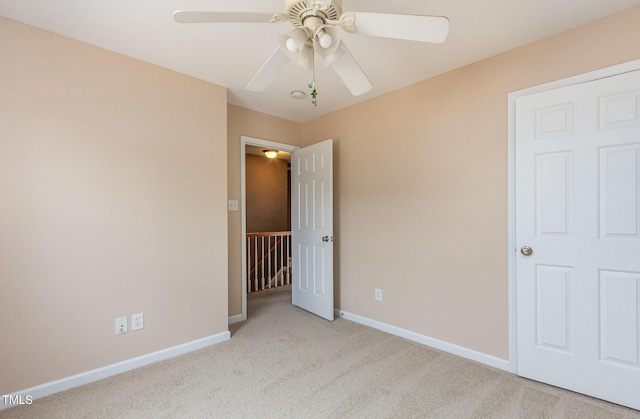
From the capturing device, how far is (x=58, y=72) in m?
1.99

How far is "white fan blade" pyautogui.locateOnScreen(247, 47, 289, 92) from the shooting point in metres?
1.45

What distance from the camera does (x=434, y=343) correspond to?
2580 mm

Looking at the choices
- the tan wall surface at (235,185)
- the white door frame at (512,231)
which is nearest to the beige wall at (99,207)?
the tan wall surface at (235,185)

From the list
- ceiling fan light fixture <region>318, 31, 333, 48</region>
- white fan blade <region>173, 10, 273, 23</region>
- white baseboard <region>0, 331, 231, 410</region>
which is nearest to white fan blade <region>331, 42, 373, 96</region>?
ceiling fan light fixture <region>318, 31, 333, 48</region>

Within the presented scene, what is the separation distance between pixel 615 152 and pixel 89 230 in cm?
354

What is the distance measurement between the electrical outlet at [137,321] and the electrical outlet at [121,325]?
47mm

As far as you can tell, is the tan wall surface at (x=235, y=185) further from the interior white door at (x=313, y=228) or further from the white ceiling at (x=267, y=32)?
the interior white door at (x=313, y=228)

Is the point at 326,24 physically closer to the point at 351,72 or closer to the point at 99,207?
the point at 351,72

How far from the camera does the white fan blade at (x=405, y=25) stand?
113 centimetres

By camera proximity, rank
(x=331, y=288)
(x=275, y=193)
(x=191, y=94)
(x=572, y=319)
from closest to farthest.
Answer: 1. (x=572, y=319)
2. (x=191, y=94)
3. (x=331, y=288)
4. (x=275, y=193)

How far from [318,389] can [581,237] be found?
202cm

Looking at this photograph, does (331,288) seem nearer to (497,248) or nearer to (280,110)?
(497,248)

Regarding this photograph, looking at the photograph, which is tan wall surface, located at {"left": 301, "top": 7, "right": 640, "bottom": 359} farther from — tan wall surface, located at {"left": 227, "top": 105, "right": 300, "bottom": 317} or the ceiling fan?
the ceiling fan

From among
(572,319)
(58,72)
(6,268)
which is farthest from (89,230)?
(572,319)
